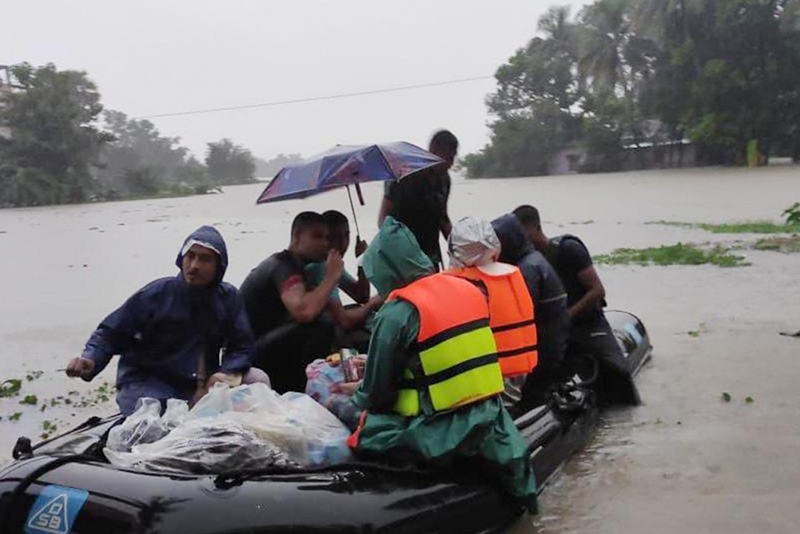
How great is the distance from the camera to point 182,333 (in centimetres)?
444

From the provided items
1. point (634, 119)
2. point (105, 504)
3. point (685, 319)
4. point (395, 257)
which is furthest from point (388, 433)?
point (634, 119)

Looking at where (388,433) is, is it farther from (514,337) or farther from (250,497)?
(514,337)

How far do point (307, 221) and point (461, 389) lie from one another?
1736mm

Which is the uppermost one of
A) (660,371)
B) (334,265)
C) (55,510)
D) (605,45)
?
(605,45)

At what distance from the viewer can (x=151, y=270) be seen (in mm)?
15969

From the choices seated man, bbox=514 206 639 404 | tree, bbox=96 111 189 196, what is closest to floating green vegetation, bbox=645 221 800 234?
seated man, bbox=514 206 639 404

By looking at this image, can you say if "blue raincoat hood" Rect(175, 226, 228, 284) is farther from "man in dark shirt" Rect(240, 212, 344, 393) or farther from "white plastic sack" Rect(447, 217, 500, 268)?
"white plastic sack" Rect(447, 217, 500, 268)

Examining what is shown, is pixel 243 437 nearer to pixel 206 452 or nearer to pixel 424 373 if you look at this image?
pixel 206 452

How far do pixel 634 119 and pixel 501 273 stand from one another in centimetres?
4621

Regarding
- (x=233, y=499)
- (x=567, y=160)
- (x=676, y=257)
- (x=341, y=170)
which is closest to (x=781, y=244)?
(x=676, y=257)

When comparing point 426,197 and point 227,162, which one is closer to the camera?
point 426,197

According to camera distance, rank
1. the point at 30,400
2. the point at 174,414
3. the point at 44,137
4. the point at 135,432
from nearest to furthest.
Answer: the point at 135,432
the point at 174,414
the point at 30,400
the point at 44,137

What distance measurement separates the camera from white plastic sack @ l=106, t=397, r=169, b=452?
3662 millimetres

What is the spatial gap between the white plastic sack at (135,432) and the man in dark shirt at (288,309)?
46.1 inches
